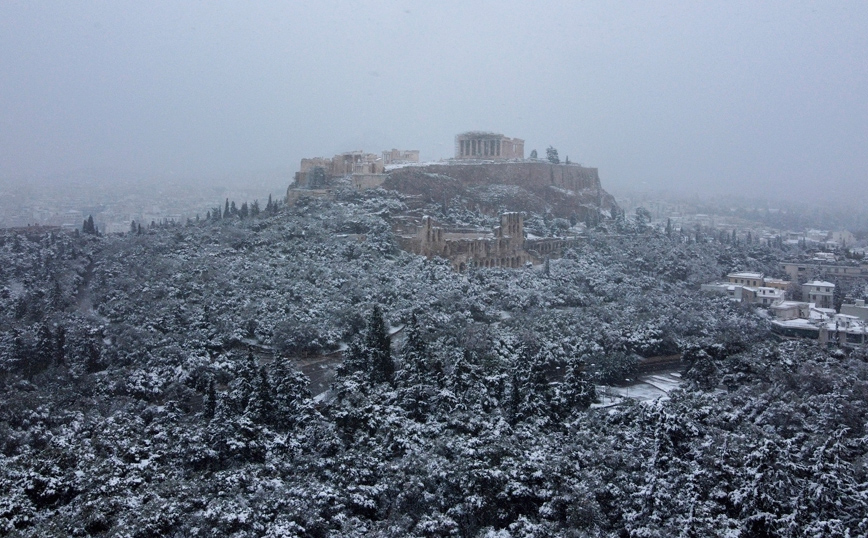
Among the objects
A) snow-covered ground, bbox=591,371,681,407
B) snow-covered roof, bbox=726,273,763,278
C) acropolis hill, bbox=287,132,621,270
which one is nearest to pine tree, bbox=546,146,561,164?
acropolis hill, bbox=287,132,621,270

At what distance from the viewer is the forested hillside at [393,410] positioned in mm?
15727

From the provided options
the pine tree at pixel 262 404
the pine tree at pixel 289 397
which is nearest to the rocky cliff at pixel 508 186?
the pine tree at pixel 289 397

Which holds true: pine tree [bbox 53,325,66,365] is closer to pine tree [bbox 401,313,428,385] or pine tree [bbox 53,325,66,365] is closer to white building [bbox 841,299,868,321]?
pine tree [bbox 401,313,428,385]

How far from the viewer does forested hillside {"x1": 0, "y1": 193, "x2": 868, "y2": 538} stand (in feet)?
51.6

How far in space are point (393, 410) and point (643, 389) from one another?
36.0 ft

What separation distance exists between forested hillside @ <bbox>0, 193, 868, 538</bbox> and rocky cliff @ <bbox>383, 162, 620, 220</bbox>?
39.4 feet

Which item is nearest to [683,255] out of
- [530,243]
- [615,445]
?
[530,243]

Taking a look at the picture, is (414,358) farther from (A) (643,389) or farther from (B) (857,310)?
(B) (857,310)

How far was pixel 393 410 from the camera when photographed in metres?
21.7

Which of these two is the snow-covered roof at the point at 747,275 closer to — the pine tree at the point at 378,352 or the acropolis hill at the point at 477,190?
the acropolis hill at the point at 477,190

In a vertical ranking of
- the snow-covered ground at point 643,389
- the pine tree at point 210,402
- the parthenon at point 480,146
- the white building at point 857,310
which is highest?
the parthenon at point 480,146

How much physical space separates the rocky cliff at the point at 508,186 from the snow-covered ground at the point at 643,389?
966 inches

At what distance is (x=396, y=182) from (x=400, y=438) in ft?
109

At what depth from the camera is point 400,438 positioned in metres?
19.8
